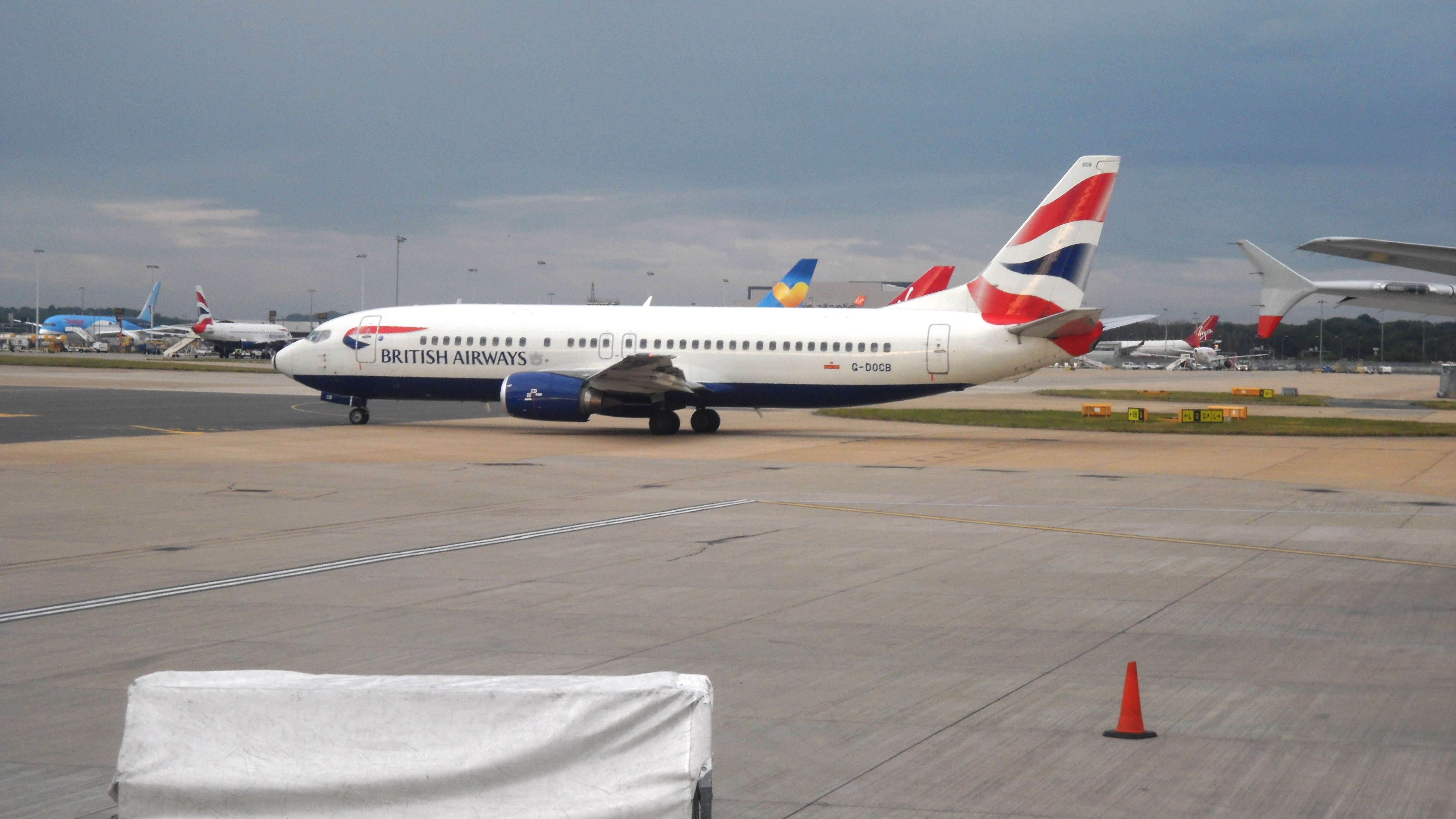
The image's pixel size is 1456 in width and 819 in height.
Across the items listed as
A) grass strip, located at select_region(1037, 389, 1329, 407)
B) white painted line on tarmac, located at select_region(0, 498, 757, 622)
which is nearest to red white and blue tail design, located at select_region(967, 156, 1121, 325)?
white painted line on tarmac, located at select_region(0, 498, 757, 622)

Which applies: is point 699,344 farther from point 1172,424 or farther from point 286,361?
point 1172,424

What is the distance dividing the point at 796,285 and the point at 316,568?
5461 centimetres

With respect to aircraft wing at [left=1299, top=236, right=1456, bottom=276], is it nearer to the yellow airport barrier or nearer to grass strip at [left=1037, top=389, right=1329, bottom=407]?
the yellow airport barrier

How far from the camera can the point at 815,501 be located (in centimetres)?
1881

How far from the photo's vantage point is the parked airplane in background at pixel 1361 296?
30234mm

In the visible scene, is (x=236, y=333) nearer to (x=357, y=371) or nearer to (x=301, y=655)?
(x=357, y=371)

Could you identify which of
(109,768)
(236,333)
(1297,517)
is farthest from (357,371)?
(236,333)

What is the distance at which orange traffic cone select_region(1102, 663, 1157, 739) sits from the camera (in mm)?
6977

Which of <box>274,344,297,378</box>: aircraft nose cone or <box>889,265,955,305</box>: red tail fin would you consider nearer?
<box>274,344,297,378</box>: aircraft nose cone

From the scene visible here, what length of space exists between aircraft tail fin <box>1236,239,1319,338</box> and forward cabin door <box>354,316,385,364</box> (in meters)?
22.6

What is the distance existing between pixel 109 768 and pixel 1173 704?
6.15m

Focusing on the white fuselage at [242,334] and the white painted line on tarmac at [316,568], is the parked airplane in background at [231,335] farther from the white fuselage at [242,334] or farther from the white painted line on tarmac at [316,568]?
the white painted line on tarmac at [316,568]

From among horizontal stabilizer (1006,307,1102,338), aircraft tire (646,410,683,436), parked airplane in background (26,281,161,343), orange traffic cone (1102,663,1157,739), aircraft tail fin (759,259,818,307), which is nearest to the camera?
orange traffic cone (1102,663,1157,739)

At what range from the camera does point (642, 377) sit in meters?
30.5
